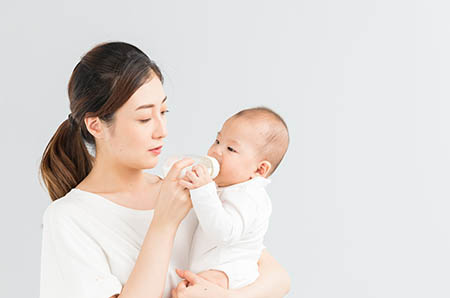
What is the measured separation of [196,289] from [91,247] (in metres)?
0.32

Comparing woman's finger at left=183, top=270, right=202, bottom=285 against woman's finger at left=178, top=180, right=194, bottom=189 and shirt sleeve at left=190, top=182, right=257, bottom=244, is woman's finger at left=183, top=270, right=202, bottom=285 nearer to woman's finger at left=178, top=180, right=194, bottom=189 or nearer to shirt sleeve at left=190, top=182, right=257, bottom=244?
shirt sleeve at left=190, top=182, right=257, bottom=244

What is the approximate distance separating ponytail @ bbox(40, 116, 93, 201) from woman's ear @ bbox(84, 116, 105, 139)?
0.18 meters

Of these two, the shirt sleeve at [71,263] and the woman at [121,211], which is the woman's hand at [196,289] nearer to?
the woman at [121,211]

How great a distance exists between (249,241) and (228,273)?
Result: 0.12 metres

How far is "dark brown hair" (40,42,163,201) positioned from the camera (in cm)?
195

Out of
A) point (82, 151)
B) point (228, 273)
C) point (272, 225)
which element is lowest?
point (272, 225)

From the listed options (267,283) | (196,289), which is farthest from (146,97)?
(267,283)

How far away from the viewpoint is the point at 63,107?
3.63 metres

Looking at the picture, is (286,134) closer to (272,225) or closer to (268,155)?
(268,155)

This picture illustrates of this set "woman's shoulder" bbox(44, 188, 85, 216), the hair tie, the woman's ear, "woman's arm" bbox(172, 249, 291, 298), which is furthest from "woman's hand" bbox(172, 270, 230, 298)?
the hair tie

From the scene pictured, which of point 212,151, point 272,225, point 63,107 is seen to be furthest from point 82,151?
point 272,225

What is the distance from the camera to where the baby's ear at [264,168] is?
2.10m

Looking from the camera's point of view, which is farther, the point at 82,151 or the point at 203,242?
the point at 82,151

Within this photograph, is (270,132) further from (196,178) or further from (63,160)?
(63,160)
